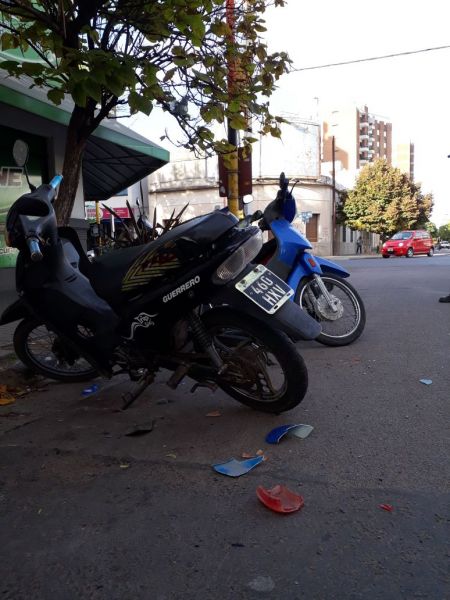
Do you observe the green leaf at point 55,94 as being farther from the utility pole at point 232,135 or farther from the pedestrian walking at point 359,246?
the pedestrian walking at point 359,246

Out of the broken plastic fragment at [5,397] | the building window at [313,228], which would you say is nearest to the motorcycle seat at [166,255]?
the broken plastic fragment at [5,397]

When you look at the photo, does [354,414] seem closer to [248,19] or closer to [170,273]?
[170,273]

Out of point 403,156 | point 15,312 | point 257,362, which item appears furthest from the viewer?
point 403,156

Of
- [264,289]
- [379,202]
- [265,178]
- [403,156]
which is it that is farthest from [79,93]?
[403,156]

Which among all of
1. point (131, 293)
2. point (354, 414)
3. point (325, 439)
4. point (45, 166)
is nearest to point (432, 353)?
point (354, 414)

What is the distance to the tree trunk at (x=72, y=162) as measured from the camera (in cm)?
549

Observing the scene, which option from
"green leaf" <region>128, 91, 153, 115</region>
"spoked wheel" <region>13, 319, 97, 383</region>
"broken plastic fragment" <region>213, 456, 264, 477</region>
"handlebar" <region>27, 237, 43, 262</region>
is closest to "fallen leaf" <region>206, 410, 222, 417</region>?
"broken plastic fragment" <region>213, 456, 264, 477</region>

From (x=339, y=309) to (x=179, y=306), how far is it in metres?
2.58

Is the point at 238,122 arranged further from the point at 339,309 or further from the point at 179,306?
the point at 179,306

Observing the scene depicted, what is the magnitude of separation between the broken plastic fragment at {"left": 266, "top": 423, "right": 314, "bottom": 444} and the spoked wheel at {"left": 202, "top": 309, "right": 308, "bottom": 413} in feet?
0.56

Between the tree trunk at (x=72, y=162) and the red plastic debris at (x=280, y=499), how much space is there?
4043 millimetres

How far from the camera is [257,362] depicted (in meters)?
3.19

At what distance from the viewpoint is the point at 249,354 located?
3.20 m

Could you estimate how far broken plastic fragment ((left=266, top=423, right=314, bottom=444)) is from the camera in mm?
2980
